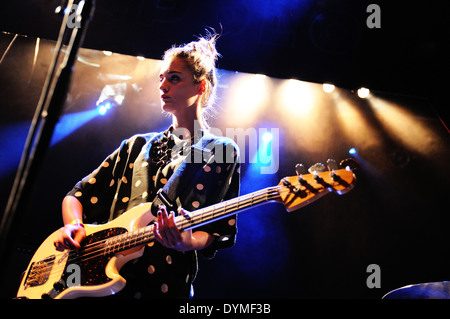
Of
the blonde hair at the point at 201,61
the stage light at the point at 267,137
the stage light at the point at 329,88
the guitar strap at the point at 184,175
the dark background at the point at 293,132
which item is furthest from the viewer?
the stage light at the point at 329,88

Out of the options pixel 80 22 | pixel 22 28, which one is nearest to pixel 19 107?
pixel 22 28

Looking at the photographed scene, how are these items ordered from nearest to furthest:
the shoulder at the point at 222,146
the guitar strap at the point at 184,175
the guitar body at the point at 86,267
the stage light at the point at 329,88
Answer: the guitar body at the point at 86,267 → the guitar strap at the point at 184,175 → the shoulder at the point at 222,146 → the stage light at the point at 329,88

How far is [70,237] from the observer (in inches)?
70.5

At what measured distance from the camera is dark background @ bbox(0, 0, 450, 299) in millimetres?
3076

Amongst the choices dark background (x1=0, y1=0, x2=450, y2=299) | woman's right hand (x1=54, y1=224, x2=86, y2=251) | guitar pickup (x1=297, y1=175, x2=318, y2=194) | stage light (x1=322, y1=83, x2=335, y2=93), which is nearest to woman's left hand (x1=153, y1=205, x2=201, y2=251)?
woman's right hand (x1=54, y1=224, x2=86, y2=251)

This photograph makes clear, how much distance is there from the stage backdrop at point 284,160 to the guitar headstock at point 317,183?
155 centimetres

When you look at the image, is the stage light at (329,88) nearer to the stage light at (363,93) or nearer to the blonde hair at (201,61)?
the stage light at (363,93)

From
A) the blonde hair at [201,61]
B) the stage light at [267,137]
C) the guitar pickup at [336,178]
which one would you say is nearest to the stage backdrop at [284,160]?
the stage light at [267,137]

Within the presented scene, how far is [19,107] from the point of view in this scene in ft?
10.9

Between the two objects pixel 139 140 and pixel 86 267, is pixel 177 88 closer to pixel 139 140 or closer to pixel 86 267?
pixel 139 140

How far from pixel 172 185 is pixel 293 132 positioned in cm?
214

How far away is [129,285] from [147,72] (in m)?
2.67

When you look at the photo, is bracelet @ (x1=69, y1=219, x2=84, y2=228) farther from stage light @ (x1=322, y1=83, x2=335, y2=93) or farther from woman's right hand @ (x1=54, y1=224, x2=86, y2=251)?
stage light @ (x1=322, y1=83, x2=335, y2=93)

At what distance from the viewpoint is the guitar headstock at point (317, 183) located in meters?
1.74
